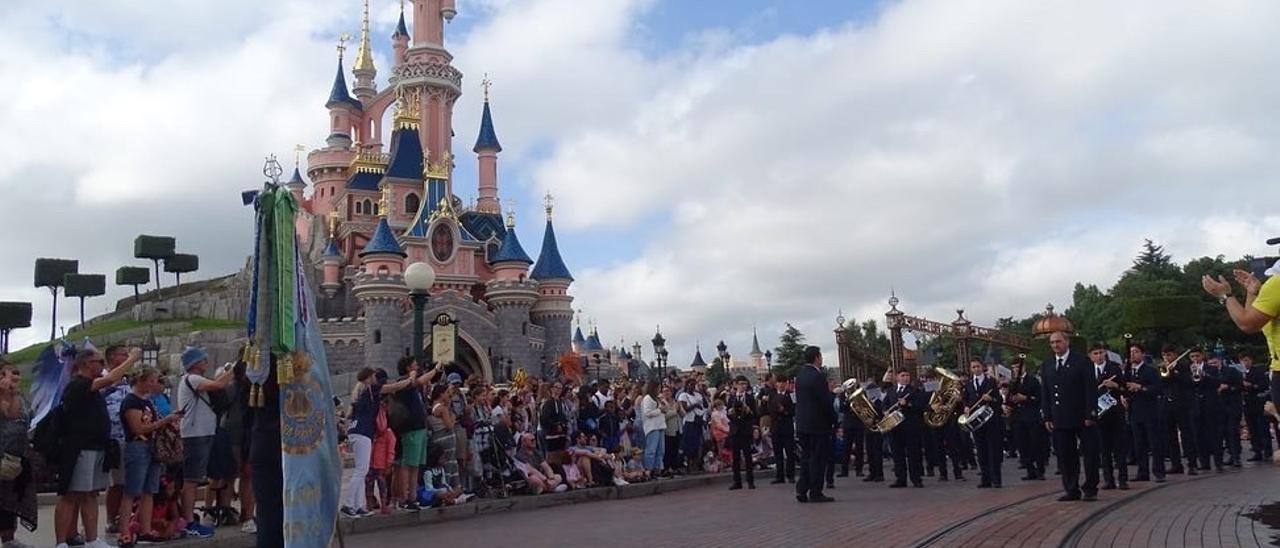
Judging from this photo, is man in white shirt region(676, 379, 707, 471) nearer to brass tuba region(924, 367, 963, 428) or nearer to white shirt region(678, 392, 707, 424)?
white shirt region(678, 392, 707, 424)

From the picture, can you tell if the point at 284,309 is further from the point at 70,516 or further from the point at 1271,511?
the point at 1271,511

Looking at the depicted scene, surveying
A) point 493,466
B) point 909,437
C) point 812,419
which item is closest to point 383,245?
point 493,466

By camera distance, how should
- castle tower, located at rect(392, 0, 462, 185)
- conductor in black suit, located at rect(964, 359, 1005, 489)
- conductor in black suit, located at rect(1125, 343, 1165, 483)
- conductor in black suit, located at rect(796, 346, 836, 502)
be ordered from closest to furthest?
1. conductor in black suit, located at rect(796, 346, 836, 502)
2. conductor in black suit, located at rect(1125, 343, 1165, 483)
3. conductor in black suit, located at rect(964, 359, 1005, 489)
4. castle tower, located at rect(392, 0, 462, 185)

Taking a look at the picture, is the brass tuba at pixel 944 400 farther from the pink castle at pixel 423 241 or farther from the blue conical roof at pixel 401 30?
the blue conical roof at pixel 401 30

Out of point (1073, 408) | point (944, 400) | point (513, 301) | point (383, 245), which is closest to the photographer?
point (1073, 408)

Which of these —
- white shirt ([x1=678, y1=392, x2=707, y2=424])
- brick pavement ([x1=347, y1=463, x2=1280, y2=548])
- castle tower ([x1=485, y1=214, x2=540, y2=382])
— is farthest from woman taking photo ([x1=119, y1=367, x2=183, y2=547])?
castle tower ([x1=485, y1=214, x2=540, y2=382])

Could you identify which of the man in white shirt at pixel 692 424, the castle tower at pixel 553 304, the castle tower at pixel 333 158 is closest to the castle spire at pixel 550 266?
the castle tower at pixel 553 304

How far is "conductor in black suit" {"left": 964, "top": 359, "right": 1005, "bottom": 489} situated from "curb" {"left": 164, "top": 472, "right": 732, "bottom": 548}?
4.60m

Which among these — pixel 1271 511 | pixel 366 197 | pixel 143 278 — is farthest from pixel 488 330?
pixel 1271 511

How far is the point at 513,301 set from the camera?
53000 mm

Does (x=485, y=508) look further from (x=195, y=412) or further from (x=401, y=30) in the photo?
(x=401, y=30)

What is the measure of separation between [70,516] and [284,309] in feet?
12.7

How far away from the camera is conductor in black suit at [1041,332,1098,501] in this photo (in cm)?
962

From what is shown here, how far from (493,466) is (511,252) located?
4239 centimetres
